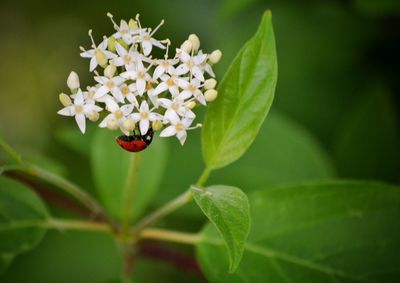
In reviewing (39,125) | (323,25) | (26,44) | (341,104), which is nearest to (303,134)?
(341,104)

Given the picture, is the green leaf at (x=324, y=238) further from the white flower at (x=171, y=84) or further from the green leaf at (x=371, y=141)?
the green leaf at (x=371, y=141)

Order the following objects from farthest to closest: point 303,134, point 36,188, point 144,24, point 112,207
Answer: point 144,24 < point 303,134 < point 36,188 < point 112,207

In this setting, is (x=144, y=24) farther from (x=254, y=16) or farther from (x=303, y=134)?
(x=303, y=134)

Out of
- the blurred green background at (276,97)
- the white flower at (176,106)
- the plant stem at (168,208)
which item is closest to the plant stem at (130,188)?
the plant stem at (168,208)

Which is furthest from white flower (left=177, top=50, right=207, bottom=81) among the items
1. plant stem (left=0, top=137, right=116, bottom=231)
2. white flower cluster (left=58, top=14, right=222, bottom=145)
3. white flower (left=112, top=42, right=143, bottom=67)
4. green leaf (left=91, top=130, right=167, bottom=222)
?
green leaf (left=91, top=130, right=167, bottom=222)

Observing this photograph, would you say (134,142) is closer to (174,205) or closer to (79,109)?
(79,109)

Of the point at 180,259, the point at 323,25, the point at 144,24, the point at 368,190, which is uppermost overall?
the point at 144,24
